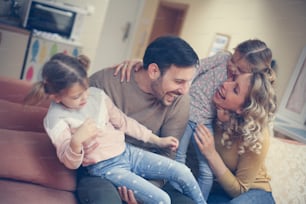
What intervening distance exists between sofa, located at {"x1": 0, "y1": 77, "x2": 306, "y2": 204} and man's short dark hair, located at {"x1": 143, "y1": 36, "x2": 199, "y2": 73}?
0.18 meters

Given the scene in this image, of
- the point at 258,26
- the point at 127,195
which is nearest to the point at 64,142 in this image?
the point at 127,195

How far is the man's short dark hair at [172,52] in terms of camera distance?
500 mm

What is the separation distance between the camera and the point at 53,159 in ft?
1.67

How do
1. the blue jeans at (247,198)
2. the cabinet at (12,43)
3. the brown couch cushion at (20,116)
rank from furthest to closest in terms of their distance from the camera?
the blue jeans at (247,198) → the brown couch cushion at (20,116) → the cabinet at (12,43)

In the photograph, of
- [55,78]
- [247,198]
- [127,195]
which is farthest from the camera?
[247,198]

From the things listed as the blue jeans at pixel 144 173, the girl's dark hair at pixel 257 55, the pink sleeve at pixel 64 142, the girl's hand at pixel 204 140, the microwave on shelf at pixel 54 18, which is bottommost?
the blue jeans at pixel 144 173

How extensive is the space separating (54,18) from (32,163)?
217 millimetres

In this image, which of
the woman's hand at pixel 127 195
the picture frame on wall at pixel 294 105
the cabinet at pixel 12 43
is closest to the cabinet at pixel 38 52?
the cabinet at pixel 12 43

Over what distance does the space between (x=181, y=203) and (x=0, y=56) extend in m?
0.36

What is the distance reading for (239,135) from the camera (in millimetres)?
601

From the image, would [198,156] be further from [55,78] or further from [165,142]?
[55,78]

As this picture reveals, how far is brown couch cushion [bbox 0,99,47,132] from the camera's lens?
0.52m

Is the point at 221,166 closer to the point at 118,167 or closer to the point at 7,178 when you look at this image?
the point at 118,167

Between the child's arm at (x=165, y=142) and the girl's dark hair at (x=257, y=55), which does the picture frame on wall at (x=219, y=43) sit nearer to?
the girl's dark hair at (x=257, y=55)
